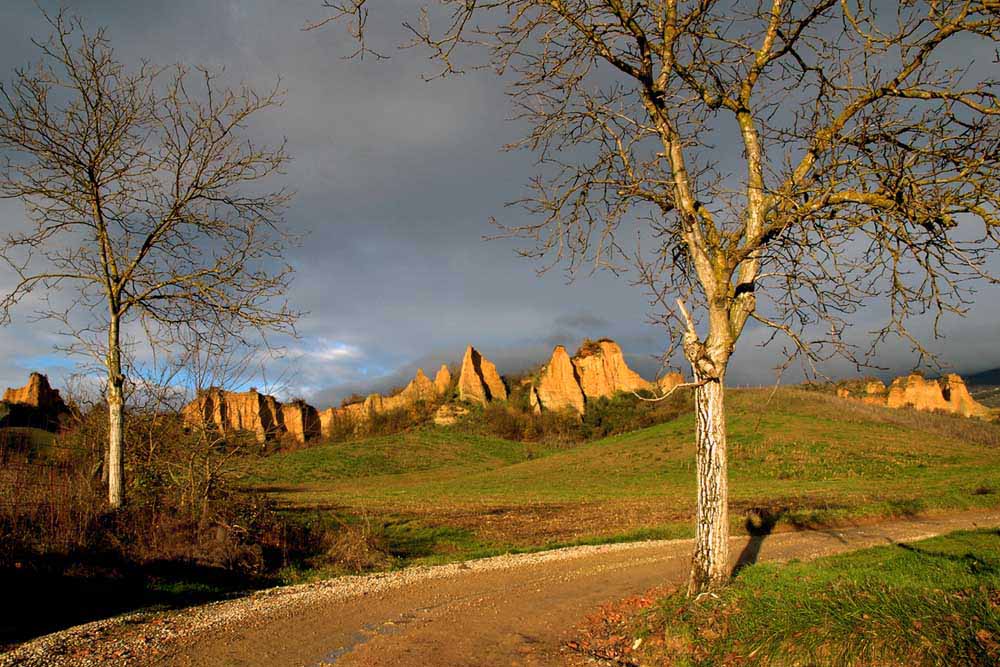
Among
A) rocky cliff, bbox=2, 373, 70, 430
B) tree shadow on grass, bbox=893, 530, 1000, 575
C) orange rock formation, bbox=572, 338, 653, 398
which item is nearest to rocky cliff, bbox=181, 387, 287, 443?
tree shadow on grass, bbox=893, 530, 1000, 575

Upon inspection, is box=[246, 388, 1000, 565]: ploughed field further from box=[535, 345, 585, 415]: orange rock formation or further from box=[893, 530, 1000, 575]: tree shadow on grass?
box=[535, 345, 585, 415]: orange rock formation

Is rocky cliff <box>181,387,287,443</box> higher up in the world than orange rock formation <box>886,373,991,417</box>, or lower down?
higher up

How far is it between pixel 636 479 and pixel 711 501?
133 feet

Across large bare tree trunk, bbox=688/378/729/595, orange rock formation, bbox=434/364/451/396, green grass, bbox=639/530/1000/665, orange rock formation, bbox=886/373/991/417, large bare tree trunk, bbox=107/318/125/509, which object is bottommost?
orange rock formation, bbox=886/373/991/417

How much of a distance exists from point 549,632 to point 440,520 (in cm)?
1641

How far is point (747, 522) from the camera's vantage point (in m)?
18.3

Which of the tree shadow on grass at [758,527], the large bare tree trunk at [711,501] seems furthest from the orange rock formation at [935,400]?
the large bare tree trunk at [711,501]

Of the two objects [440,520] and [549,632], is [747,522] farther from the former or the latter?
[549,632]

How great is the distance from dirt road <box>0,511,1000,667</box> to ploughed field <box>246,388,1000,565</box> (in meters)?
2.74

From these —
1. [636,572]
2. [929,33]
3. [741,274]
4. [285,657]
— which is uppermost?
[929,33]

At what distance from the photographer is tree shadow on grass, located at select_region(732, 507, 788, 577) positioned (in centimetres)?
1242

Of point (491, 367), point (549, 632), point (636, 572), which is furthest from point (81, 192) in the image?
point (491, 367)

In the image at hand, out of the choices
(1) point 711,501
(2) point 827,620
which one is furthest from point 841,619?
(1) point 711,501

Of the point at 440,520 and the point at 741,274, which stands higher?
the point at 741,274
